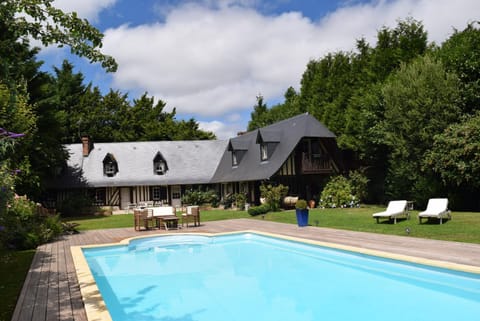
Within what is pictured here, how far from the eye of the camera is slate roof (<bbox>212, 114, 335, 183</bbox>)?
80.2 ft

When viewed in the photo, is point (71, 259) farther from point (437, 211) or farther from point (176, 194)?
point (176, 194)

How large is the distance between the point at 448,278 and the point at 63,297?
639 cm

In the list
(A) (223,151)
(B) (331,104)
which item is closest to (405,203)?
(B) (331,104)

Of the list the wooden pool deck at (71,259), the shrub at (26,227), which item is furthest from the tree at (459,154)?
the shrub at (26,227)

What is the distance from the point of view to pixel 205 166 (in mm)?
33344

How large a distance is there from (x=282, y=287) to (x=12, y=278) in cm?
524

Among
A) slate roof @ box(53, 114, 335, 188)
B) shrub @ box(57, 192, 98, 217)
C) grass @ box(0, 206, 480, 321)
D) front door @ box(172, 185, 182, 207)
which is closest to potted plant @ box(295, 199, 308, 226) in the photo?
grass @ box(0, 206, 480, 321)

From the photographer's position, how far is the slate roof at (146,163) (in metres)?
30.9

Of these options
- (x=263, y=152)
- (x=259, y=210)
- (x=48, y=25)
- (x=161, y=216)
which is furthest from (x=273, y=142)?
(x=48, y=25)

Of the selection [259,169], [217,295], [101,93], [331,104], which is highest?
[101,93]

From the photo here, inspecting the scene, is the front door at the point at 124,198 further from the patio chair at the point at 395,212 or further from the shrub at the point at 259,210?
the patio chair at the point at 395,212

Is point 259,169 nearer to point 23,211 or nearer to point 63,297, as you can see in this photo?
point 23,211

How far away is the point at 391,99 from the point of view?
835 inches

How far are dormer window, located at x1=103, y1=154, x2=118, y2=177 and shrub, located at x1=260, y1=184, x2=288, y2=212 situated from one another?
13.7 metres
